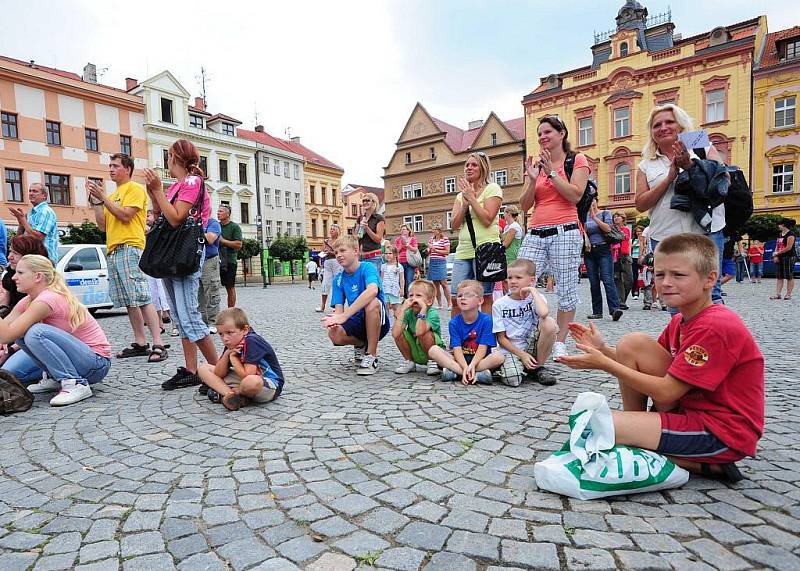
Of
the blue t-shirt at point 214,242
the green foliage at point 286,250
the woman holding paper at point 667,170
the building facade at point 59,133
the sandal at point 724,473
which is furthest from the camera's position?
the green foliage at point 286,250

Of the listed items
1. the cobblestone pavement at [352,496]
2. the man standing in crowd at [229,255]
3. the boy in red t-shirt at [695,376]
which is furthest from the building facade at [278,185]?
the boy in red t-shirt at [695,376]

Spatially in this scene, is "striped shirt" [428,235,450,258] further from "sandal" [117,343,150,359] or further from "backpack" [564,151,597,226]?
"sandal" [117,343,150,359]

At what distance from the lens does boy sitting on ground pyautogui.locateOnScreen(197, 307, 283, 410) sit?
11.6ft

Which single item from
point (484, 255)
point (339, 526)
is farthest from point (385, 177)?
point (339, 526)

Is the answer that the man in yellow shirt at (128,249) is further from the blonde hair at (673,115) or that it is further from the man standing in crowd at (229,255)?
the blonde hair at (673,115)

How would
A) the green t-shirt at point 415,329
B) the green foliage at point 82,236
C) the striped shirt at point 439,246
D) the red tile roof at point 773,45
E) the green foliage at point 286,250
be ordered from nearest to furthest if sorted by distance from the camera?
the green t-shirt at point 415,329
the striped shirt at point 439,246
the green foliage at point 82,236
the red tile roof at point 773,45
the green foliage at point 286,250

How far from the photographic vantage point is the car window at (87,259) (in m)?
10.6

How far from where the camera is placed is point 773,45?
33.0m

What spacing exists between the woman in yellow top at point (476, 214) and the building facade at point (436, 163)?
38229 millimetres

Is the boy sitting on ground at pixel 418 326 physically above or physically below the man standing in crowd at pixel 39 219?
below

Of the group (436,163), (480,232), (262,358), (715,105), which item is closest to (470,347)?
(480,232)

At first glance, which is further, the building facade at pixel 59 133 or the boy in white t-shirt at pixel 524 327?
the building facade at pixel 59 133

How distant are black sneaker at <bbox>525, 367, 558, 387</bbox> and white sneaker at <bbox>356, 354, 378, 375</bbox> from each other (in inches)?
56.8

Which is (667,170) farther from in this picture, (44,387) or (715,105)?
(715,105)
